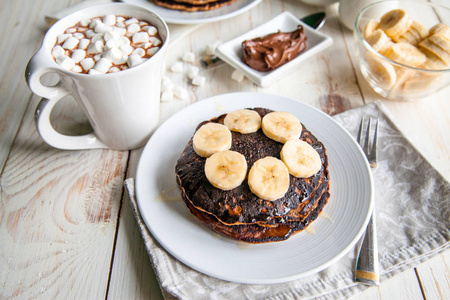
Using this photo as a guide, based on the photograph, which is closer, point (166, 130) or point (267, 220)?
point (267, 220)

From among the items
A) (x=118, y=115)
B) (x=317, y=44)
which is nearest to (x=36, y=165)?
(x=118, y=115)

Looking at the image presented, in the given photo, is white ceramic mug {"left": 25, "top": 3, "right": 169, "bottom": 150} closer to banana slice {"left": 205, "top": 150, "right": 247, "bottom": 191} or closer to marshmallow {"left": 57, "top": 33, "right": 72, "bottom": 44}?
marshmallow {"left": 57, "top": 33, "right": 72, "bottom": 44}

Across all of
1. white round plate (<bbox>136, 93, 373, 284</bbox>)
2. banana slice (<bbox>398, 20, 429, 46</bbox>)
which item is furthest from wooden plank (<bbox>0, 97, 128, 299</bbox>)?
banana slice (<bbox>398, 20, 429, 46</bbox>)

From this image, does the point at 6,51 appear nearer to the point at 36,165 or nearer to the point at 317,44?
the point at 36,165

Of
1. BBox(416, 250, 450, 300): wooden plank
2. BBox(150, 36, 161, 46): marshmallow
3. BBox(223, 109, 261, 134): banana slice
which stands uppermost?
BBox(150, 36, 161, 46): marshmallow

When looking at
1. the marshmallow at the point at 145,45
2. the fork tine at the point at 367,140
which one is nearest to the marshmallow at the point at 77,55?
the marshmallow at the point at 145,45
